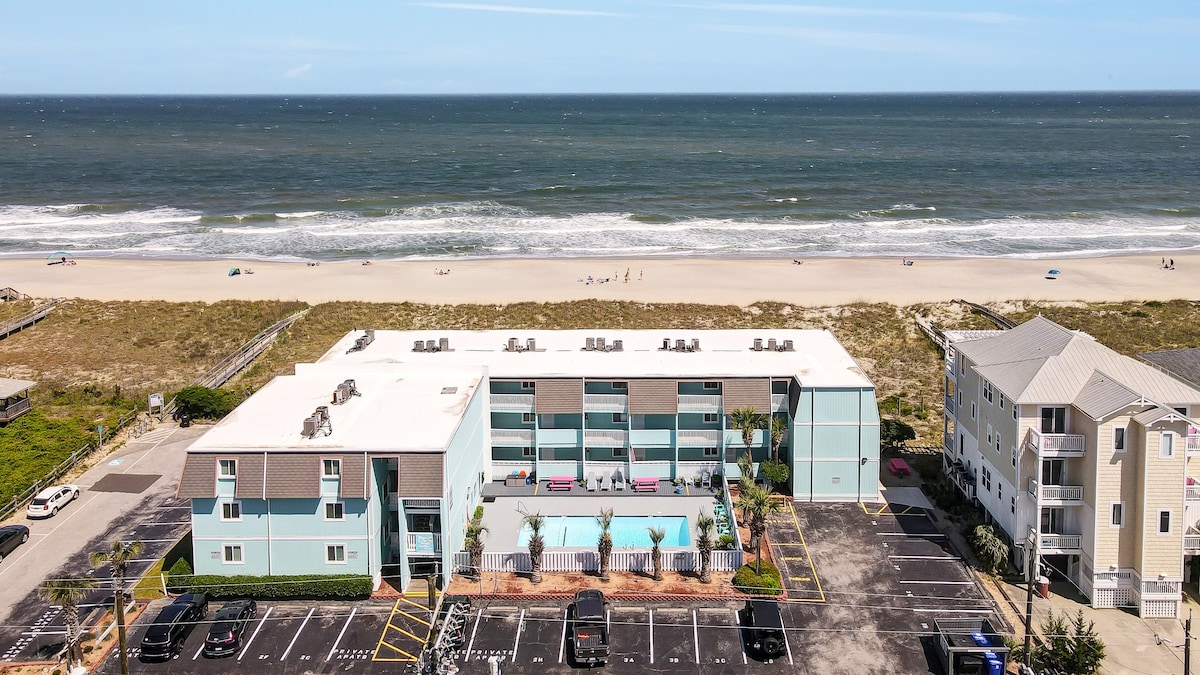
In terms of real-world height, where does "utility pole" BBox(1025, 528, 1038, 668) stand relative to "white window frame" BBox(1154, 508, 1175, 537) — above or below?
below

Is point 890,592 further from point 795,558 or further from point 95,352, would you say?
point 95,352

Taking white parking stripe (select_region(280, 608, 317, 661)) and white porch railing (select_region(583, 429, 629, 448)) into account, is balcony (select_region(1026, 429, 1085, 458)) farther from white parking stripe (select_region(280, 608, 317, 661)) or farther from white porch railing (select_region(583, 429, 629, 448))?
white parking stripe (select_region(280, 608, 317, 661))

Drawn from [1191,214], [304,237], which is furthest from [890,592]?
[1191,214]

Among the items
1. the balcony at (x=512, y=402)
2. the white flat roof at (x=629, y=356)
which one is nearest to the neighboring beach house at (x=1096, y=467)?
the white flat roof at (x=629, y=356)

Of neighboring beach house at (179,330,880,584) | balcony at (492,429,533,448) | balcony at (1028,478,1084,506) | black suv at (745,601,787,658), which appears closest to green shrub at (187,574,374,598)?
neighboring beach house at (179,330,880,584)

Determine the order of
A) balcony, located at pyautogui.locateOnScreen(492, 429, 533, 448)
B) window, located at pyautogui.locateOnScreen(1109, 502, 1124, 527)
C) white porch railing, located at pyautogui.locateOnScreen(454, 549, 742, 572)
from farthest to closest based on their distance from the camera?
balcony, located at pyautogui.locateOnScreen(492, 429, 533, 448) < white porch railing, located at pyautogui.locateOnScreen(454, 549, 742, 572) < window, located at pyautogui.locateOnScreen(1109, 502, 1124, 527)

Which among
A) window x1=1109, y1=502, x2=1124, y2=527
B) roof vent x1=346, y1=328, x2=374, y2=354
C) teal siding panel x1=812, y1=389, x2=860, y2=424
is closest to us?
window x1=1109, y1=502, x2=1124, y2=527

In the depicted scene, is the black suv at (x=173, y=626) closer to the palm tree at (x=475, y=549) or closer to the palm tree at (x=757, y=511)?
the palm tree at (x=475, y=549)

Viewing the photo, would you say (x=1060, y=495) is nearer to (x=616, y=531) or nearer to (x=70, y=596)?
(x=616, y=531)
